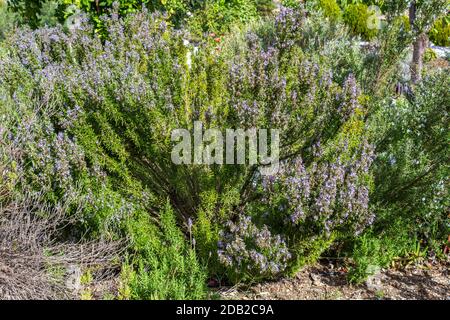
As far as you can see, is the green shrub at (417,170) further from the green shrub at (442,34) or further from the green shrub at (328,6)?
the green shrub at (328,6)

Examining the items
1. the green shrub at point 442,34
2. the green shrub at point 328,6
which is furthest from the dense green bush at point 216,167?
the green shrub at point 328,6

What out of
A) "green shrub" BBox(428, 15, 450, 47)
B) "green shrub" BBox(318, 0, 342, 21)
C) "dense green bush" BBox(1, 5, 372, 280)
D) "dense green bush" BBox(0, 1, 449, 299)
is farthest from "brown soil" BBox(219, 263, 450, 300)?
"green shrub" BBox(318, 0, 342, 21)

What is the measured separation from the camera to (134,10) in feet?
18.4

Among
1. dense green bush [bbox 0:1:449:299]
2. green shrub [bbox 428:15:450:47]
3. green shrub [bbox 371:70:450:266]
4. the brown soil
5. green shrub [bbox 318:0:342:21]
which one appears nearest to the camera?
dense green bush [bbox 0:1:449:299]

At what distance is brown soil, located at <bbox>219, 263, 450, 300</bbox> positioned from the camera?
3.05 metres

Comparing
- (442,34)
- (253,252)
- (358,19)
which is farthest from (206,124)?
(442,34)

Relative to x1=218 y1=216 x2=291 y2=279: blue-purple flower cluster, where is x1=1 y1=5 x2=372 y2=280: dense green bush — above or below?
above

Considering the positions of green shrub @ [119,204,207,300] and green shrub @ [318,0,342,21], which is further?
green shrub @ [318,0,342,21]

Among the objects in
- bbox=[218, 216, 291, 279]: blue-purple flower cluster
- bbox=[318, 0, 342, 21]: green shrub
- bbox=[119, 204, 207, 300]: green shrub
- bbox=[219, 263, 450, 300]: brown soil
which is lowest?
bbox=[219, 263, 450, 300]: brown soil

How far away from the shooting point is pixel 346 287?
312cm

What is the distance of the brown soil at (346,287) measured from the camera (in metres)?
3.05

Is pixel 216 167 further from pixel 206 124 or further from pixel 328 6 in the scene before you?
pixel 328 6

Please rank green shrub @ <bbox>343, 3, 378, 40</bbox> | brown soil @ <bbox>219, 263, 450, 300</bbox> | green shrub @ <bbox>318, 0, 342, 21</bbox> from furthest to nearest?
1. green shrub @ <bbox>318, 0, 342, 21</bbox>
2. green shrub @ <bbox>343, 3, 378, 40</bbox>
3. brown soil @ <bbox>219, 263, 450, 300</bbox>

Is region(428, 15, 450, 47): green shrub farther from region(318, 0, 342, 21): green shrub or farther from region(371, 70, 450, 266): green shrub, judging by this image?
Result: region(371, 70, 450, 266): green shrub
